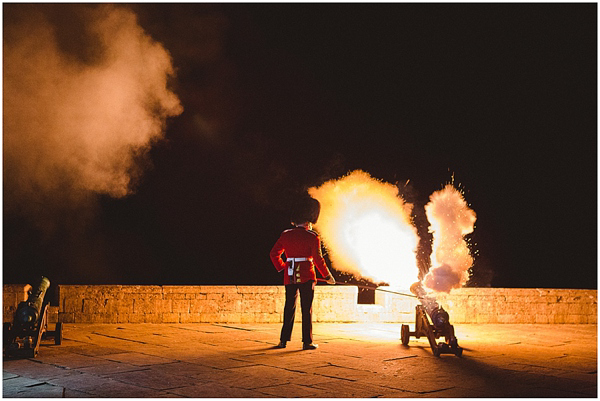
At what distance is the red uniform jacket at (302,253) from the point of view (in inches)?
368

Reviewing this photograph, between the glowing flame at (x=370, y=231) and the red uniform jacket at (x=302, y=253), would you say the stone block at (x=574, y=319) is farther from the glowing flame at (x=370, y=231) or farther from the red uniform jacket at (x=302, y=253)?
the red uniform jacket at (x=302, y=253)

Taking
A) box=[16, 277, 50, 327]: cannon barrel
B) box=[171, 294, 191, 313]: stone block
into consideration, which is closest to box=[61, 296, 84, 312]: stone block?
box=[171, 294, 191, 313]: stone block

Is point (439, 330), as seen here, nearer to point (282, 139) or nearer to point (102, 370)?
point (102, 370)

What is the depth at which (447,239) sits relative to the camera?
11484 mm

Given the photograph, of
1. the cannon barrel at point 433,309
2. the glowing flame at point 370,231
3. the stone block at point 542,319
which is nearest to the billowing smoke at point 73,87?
the glowing flame at point 370,231

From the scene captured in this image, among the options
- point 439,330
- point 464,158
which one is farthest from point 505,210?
point 439,330

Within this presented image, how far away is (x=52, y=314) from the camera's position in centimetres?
1129

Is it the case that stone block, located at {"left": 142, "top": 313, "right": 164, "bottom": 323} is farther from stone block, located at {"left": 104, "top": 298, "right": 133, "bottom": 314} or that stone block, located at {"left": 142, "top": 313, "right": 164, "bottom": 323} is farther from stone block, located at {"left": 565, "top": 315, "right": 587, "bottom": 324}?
stone block, located at {"left": 565, "top": 315, "right": 587, "bottom": 324}

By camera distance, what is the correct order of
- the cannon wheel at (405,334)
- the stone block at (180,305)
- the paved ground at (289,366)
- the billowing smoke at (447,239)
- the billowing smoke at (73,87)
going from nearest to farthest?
the paved ground at (289,366)
the cannon wheel at (405,334)
the billowing smoke at (447,239)
the stone block at (180,305)
the billowing smoke at (73,87)

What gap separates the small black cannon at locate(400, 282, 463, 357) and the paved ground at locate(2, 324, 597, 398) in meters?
0.16

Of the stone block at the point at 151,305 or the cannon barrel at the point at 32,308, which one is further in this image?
the stone block at the point at 151,305

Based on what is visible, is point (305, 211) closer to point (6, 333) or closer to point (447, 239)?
point (447, 239)

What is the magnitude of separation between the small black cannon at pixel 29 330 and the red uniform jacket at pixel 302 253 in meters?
2.88

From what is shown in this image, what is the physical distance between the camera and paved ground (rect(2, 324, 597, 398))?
6621 mm
